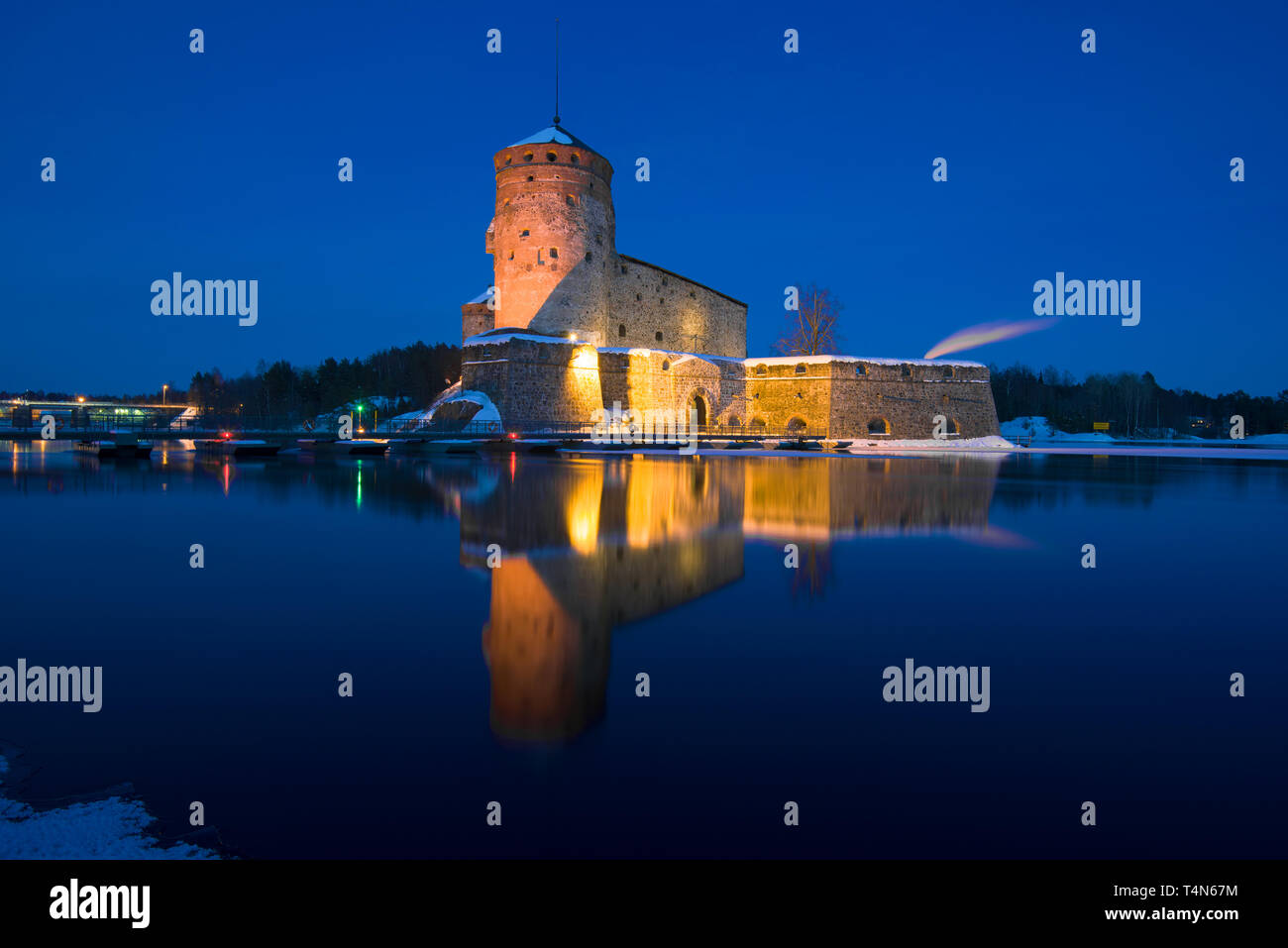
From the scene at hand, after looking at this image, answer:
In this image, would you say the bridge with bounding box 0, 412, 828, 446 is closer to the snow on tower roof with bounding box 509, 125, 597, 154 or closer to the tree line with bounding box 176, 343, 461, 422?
the snow on tower roof with bounding box 509, 125, 597, 154

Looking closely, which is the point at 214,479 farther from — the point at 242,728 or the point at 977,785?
the point at 977,785

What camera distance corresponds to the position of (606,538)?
8.48 meters

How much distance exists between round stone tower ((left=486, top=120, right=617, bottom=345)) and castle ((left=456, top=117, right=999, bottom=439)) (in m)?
0.07

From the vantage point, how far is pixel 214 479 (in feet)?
59.7

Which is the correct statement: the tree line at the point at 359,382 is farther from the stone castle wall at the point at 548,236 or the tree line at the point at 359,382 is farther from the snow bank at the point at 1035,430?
the snow bank at the point at 1035,430

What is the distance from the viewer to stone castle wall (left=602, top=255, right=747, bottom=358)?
47938mm

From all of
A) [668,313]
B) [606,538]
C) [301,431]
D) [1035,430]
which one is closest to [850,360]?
[668,313]

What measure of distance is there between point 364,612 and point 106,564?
3.82 m

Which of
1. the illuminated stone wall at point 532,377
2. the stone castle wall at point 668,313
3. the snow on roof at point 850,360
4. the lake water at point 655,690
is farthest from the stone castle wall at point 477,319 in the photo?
the lake water at point 655,690

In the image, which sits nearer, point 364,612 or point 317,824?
point 317,824

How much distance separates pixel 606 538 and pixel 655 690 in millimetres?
4757

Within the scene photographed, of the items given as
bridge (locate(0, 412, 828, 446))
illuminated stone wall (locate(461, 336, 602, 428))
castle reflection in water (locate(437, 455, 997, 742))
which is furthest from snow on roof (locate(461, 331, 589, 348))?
castle reflection in water (locate(437, 455, 997, 742))
